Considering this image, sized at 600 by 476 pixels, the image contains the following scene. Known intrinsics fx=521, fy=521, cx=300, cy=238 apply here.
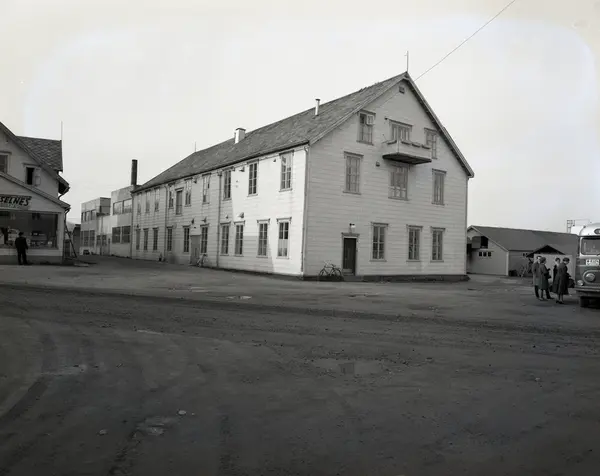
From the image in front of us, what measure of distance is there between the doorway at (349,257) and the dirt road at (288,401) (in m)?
17.4

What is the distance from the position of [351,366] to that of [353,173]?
21750mm

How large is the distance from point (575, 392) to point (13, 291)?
48.3 feet

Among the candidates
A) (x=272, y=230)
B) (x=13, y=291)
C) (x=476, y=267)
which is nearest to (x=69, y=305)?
(x=13, y=291)

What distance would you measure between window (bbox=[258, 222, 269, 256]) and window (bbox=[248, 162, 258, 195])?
228 cm

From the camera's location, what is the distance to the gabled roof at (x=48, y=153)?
106 feet

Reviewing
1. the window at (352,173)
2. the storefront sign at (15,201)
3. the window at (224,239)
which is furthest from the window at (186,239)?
the window at (352,173)

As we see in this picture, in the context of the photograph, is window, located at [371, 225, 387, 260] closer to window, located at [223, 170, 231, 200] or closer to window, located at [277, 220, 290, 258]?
window, located at [277, 220, 290, 258]

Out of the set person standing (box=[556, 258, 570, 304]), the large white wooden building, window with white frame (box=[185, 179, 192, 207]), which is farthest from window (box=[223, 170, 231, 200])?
person standing (box=[556, 258, 570, 304])

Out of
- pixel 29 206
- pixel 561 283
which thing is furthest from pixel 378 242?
pixel 29 206

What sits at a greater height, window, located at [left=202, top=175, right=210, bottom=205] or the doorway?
window, located at [left=202, top=175, right=210, bottom=205]

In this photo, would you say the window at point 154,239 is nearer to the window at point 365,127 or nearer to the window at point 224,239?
the window at point 224,239

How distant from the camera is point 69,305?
42.0 feet

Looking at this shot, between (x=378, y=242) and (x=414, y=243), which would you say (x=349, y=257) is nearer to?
(x=378, y=242)

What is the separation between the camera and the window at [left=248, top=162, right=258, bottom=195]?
30625 mm
